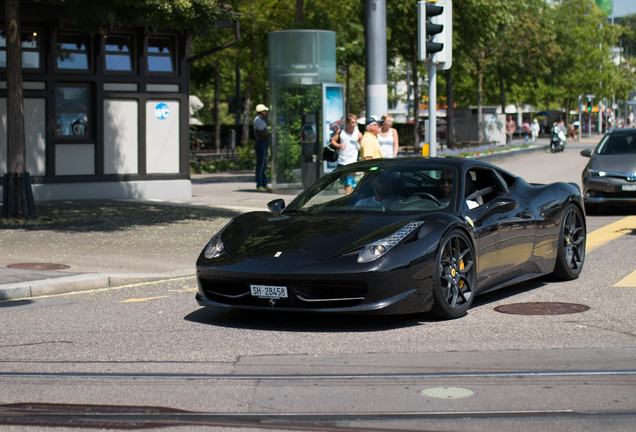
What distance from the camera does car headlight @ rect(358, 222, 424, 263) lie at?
23.3ft

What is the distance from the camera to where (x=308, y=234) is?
7602mm

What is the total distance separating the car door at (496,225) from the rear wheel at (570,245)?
2.30 ft

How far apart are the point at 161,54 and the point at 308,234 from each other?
13.9 m

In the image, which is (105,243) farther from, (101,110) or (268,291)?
(101,110)

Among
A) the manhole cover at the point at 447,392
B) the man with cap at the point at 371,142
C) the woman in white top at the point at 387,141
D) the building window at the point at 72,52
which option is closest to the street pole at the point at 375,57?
the woman in white top at the point at 387,141

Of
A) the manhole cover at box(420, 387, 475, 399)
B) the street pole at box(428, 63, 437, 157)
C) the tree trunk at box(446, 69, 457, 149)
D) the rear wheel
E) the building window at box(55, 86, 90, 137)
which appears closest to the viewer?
the manhole cover at box(420, 387, 475, 399)

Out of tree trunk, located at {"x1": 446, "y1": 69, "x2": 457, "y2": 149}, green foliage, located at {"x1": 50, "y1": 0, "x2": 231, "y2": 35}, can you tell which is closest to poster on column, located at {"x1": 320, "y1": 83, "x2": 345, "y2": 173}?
green foliage, located at {"x1": 50, "y1": 0, "x2": 231, "y2": 35}

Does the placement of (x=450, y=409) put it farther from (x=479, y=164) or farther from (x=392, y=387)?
(x=479, y=164)

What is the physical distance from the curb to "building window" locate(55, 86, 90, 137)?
9.88m

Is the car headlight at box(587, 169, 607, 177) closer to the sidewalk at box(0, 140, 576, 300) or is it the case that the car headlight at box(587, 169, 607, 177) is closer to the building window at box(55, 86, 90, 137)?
the sidewalk at box(0, 140, 576, 300)

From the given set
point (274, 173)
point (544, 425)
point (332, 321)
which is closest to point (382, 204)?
point (332, 321)

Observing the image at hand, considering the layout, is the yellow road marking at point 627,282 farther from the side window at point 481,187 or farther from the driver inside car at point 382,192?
the driver inside car at point 382,192

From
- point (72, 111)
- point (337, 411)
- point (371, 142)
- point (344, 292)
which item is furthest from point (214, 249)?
point (72, 111)

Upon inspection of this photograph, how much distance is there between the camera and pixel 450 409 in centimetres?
502
